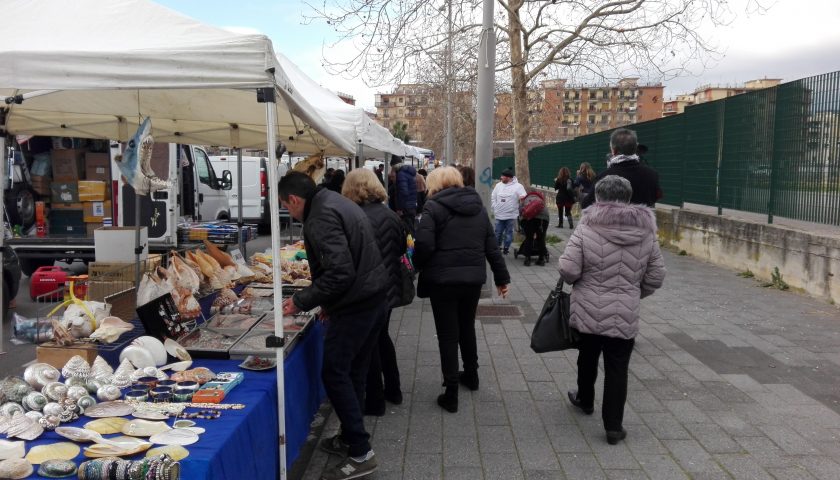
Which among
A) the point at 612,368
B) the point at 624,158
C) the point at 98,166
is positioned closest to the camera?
the point at 612,368

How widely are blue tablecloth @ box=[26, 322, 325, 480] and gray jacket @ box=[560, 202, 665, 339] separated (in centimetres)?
172

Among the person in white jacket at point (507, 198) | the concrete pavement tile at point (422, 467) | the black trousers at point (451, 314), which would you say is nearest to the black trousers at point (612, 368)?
the black trousers at point (451, 314)

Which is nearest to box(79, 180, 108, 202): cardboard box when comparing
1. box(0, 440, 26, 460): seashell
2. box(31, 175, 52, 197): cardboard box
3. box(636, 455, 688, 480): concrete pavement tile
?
box(31, 175, 52, 197): cardboard box

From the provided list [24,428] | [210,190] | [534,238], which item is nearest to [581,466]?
[24,428]

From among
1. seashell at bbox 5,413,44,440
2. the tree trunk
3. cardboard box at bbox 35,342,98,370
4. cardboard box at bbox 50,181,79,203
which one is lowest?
seashell at bbox 5,413,44,440

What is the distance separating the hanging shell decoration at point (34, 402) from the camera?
2714 mm

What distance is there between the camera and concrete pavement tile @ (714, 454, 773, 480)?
3.62 meters

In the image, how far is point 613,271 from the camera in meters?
3.83

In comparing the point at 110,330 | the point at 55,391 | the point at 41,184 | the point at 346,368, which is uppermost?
the point at 41,184

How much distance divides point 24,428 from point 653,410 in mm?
3929

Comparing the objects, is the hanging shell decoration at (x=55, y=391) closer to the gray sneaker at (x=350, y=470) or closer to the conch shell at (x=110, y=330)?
the conch shell at (x=110, y=330)

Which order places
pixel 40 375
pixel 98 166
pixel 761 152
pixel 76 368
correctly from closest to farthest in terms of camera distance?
pixel 40 375
pixel 76 368
pixel 761 152
pixel 98 166

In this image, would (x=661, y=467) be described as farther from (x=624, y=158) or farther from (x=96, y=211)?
(x=96, y=211)

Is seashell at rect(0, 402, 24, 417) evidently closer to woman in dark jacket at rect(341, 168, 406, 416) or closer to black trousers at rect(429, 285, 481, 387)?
woman in dark jacket at rect(341, 168, 406, 416)
